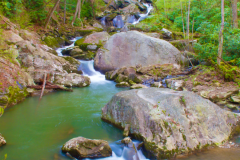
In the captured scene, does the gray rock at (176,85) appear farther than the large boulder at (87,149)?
Yes

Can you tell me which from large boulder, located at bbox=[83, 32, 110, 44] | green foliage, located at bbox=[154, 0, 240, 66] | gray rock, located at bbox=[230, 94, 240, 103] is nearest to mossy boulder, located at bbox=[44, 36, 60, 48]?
large boulder, located at bbox=[83, 32, 110, 44]

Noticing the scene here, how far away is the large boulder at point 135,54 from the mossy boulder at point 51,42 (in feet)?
18.3

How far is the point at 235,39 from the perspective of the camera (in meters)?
10.4

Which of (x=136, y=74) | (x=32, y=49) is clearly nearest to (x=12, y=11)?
(x=32, y=49)

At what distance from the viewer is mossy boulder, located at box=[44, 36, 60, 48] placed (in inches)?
673

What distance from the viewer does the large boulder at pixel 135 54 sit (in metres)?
14.4

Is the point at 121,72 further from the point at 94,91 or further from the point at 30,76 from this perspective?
the point at 30,76

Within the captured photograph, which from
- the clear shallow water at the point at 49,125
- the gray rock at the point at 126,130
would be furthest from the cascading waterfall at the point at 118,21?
the gray rock at the point at 126,130

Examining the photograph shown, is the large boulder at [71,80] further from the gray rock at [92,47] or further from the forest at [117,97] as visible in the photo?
the gray rock at [92,47]

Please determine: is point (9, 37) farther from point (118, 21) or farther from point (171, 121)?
point (118, 21)

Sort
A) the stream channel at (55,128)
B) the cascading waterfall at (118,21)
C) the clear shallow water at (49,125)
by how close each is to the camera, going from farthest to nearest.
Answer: the cascading waterfall at (118,21) → the clear shallow water at (49,125) → the stream channel at (55,128)

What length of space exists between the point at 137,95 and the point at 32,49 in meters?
8.56

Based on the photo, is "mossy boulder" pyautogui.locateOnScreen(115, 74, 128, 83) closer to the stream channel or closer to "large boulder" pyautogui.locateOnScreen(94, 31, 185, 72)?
"large boulder" pyautogui.locateOnScreen(94, 31, 185, 72)

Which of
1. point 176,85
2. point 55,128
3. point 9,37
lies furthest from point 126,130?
point 9,37
